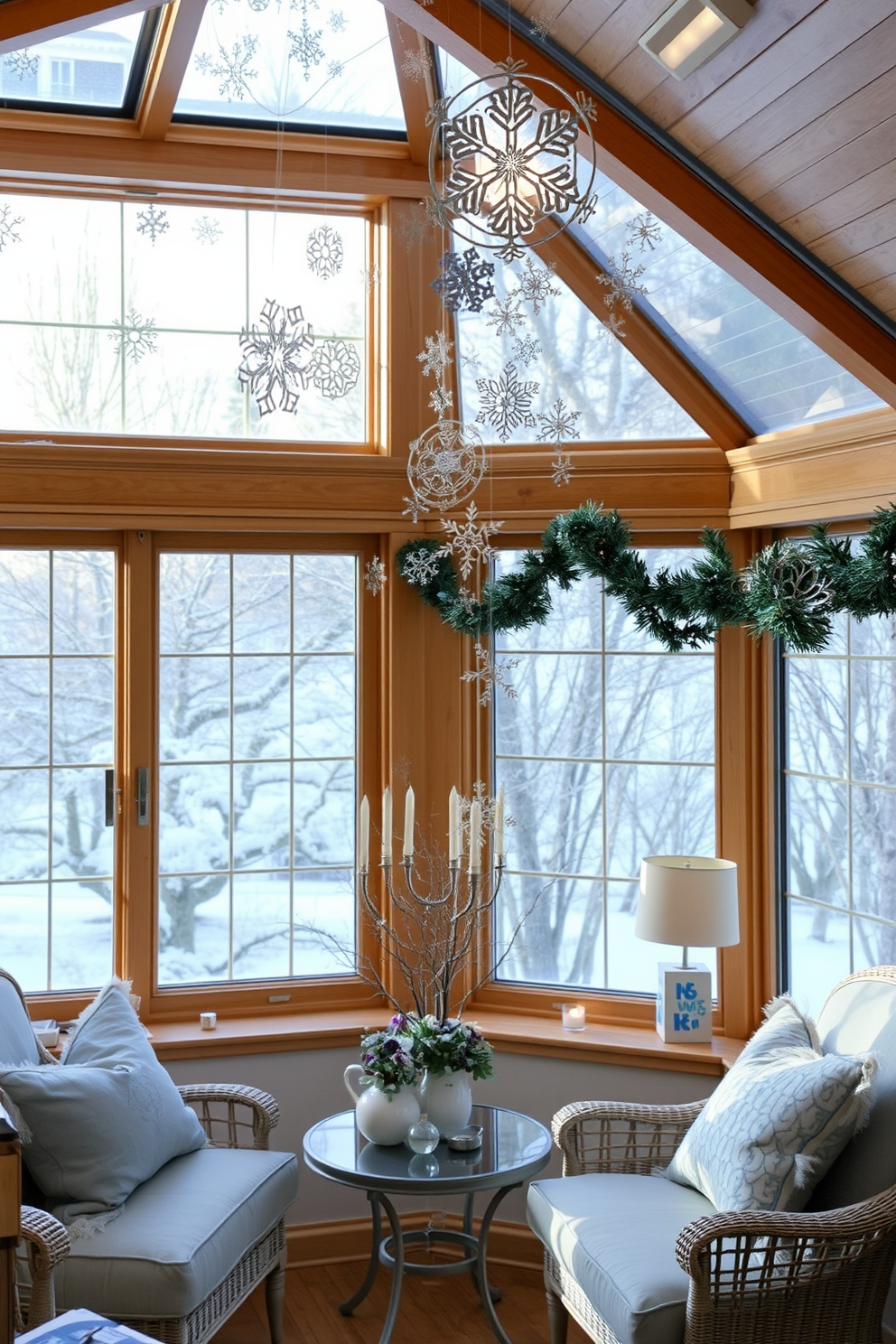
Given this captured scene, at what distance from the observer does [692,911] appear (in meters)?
3.59

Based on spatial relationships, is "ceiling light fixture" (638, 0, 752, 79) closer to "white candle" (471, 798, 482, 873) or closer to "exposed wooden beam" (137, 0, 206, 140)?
"exposed wooden beam" (137, 0, 206, 140)

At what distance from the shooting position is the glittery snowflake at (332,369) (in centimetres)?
323

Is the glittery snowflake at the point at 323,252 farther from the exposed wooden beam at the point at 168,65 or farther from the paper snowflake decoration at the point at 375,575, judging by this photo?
the paper snowflake decoration at the point at 375,575

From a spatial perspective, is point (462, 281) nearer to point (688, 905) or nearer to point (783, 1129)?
point (688, 905)

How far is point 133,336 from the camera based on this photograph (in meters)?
3.93

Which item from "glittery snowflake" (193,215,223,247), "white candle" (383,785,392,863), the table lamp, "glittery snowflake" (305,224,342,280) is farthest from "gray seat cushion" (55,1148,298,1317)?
"glittery snowflake" (193,215,223,247)

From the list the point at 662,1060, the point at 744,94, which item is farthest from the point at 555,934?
the point at 744,94

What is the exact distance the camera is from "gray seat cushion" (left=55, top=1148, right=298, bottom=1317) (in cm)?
281

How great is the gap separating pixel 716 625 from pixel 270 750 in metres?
1.51

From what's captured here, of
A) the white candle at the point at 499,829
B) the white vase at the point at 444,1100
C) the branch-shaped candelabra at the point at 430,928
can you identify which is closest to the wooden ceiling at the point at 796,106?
the white candle at the point at 499,829

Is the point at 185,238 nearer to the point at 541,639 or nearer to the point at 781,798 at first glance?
the point at 541,639

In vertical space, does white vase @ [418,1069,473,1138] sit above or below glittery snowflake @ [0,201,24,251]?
below

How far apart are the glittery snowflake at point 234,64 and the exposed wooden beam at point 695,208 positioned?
2.31 feet

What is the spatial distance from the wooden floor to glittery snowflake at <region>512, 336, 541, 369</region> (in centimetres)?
264
